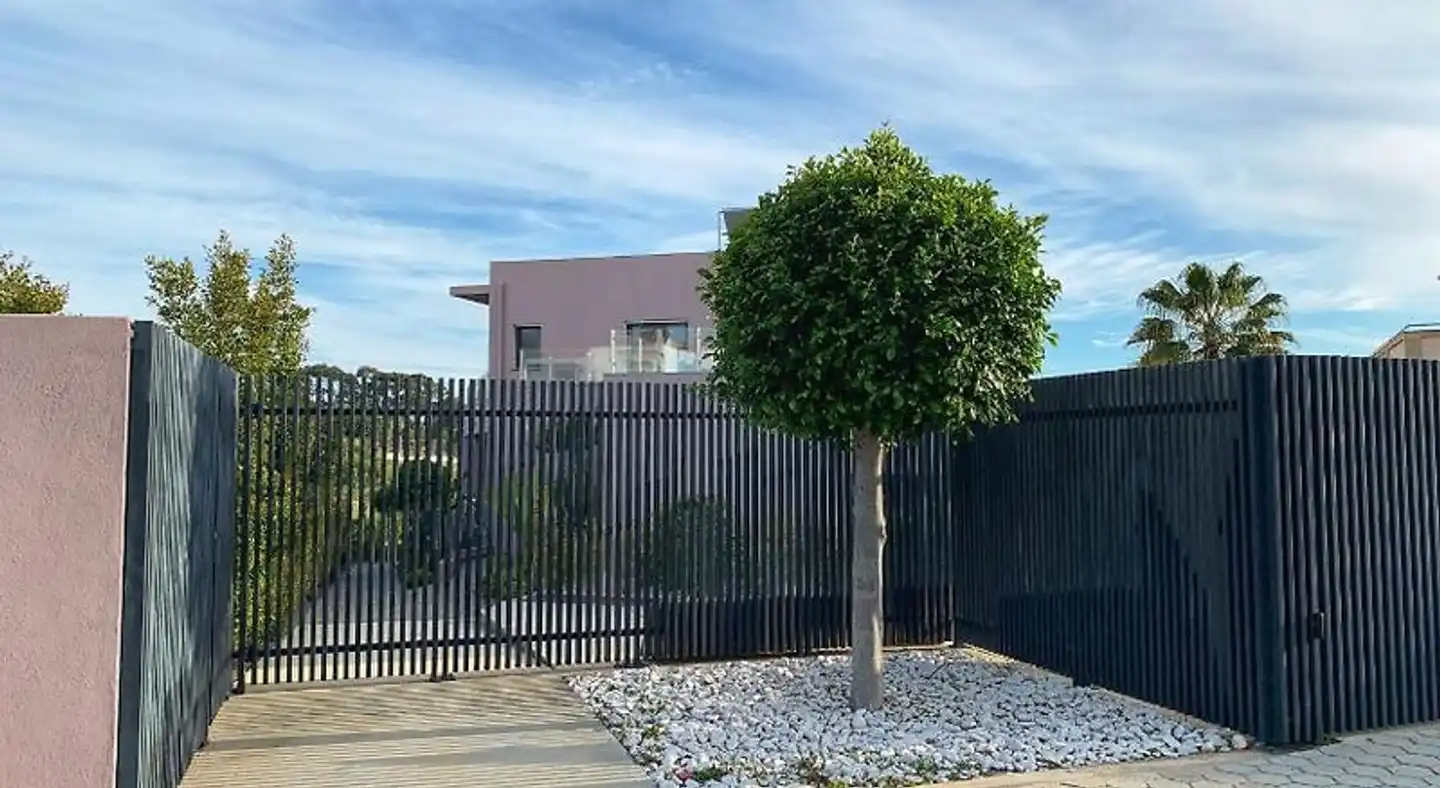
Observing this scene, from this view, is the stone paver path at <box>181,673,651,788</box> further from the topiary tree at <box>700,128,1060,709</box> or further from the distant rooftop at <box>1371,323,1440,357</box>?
the distant rooftop at <box>1371,323,1440,357</box>

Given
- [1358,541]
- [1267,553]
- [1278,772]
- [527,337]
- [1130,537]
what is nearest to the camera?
[1278,772]

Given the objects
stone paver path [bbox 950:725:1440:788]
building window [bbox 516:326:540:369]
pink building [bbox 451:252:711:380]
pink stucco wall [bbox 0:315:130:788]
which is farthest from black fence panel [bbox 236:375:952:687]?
building window [bbox 516:326:540:369]

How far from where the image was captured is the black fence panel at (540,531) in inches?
297

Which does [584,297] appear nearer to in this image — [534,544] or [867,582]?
[534,544]

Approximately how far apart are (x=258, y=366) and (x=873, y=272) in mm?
7745

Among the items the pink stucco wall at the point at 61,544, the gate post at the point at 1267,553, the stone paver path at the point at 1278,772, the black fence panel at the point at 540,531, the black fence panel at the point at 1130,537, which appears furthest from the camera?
the black fence panel at the point at 540,531

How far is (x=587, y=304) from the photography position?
2577 cm

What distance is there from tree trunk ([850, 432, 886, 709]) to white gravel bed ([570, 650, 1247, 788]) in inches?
6.8

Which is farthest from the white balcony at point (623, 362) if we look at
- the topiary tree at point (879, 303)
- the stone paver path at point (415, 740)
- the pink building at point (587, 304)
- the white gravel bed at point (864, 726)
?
the topiary tree at point (879, 303)

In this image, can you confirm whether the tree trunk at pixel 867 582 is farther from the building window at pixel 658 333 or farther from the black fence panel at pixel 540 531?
the building window at pixel 658 333

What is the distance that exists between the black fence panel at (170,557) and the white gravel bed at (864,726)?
236 cm

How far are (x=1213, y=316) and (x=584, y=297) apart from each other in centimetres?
1424

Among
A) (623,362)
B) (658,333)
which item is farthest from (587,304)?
(623,362)

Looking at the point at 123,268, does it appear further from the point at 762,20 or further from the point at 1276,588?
the point at 1276,588
